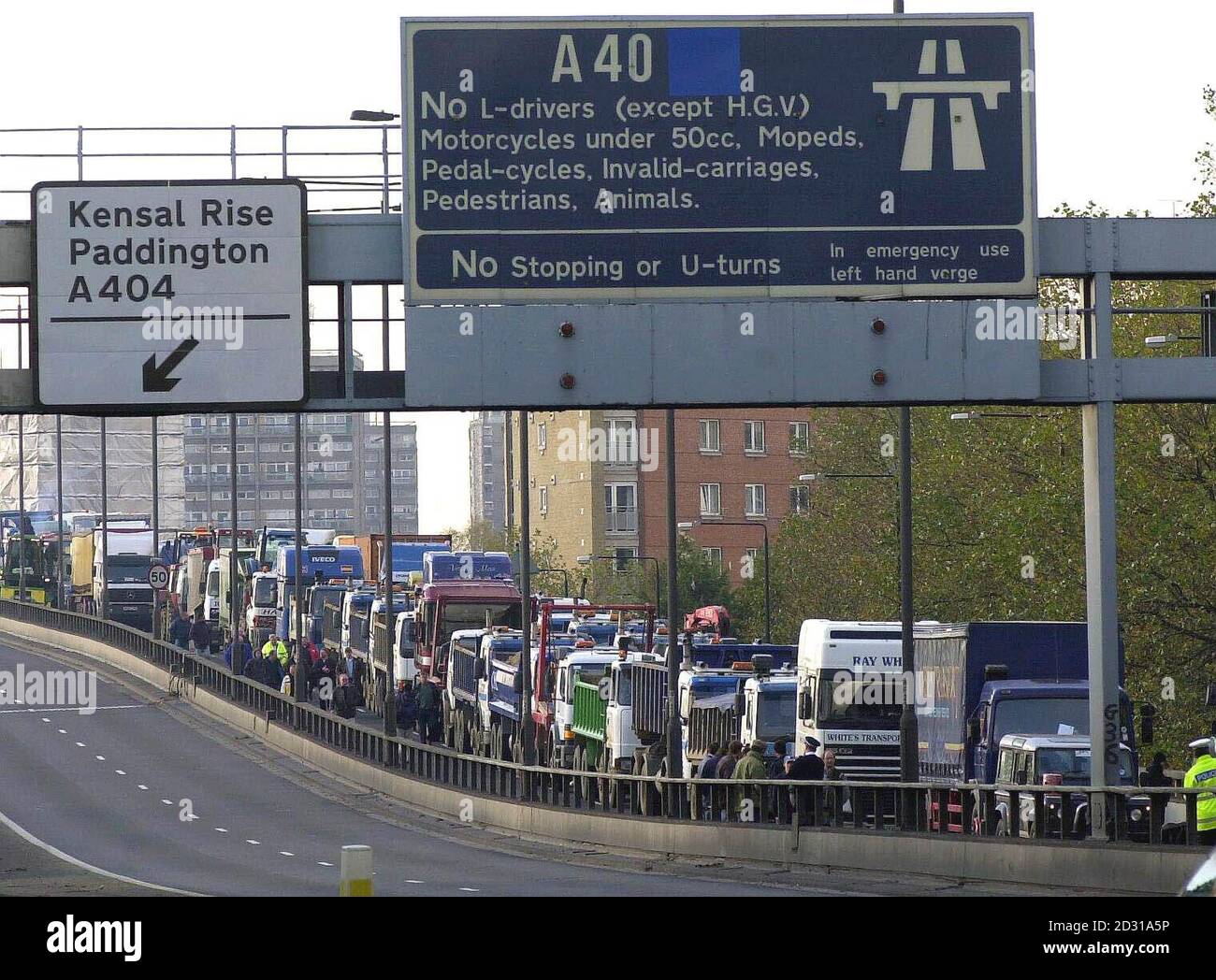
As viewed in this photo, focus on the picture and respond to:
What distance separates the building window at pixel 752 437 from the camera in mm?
120000

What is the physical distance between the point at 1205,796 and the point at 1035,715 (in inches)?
411

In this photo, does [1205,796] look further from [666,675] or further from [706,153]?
[666,675]

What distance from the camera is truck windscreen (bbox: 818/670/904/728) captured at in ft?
107

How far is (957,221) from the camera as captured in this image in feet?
68.2

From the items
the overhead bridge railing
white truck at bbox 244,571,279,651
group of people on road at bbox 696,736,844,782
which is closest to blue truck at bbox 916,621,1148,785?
the overhead bridge railing

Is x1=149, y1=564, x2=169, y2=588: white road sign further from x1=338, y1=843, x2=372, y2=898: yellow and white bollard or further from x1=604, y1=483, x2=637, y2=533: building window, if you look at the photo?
x1=338, y1=843, x2=372, y2=898: yellow and white bollard

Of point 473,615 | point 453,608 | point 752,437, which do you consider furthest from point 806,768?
point 752,437

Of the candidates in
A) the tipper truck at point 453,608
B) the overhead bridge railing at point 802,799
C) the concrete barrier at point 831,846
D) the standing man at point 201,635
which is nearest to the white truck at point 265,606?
the standing man at point 201,635

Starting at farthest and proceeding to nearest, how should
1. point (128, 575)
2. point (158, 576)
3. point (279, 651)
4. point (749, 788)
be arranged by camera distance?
point (128, 575) → point (158, 576) → point (279, 651) → point (749, 788)

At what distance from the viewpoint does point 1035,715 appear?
2898cm

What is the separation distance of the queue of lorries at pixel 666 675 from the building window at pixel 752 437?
44.9m

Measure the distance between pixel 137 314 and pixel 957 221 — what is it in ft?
24.9
